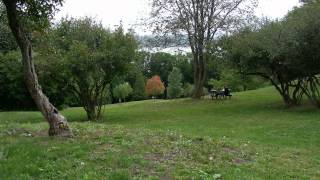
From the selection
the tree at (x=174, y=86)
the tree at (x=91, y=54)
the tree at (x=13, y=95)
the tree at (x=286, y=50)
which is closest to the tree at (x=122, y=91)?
the tree at (x=174, y=86)

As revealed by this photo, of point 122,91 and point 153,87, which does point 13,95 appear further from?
point 153,87

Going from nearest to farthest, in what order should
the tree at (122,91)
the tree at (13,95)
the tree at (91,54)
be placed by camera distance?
the tree at (91,54), the tree at (13,95), the tree at (122,91)

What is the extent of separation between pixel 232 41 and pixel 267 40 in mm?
3464

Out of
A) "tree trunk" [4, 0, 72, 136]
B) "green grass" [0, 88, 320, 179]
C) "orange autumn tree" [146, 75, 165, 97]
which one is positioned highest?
"orange autumn tree" [146, 75, 165, 97]

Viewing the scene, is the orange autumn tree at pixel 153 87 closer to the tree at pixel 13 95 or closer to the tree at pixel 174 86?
the tree at pixel 174 86

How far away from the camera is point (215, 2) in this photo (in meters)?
34.0

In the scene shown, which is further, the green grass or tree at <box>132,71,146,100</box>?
tree at <box>132,71,146,100</box>

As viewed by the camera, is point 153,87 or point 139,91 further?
point 139,91

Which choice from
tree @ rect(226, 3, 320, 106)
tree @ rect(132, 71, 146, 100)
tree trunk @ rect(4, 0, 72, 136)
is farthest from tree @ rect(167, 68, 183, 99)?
tree trunk @ rect(4, 0, 72, 136)

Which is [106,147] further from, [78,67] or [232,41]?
[232,41]

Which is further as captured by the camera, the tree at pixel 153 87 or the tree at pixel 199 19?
the tree at pixel 153 87

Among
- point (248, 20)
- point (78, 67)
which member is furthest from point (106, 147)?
point (248, 20)

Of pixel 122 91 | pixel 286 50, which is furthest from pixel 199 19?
pixel 122 91

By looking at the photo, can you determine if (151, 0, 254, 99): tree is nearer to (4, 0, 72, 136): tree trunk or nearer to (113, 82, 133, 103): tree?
(4, 0, 72, 136): tree trunk
